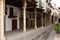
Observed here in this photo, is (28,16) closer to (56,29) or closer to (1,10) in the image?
(56,29)

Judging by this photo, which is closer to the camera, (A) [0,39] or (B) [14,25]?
(A) [0,39]

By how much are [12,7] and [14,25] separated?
238 cm

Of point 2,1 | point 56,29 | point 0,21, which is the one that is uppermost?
point 2,1

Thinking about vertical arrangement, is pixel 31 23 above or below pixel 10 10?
below

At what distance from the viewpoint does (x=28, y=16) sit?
1329 inches

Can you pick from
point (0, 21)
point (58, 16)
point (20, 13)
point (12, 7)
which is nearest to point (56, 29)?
point (20, 13)

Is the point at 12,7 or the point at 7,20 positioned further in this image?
the point at 12,7

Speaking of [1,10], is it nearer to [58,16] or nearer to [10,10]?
[10,10]

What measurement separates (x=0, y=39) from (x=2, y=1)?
234cm

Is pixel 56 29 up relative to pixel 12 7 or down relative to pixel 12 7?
down

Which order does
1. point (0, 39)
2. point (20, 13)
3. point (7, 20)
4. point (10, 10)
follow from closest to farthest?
point (0, 39), point (7, 20), point (10, 10), point (20, 13)

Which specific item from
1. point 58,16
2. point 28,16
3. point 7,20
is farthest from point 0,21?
point 58,16

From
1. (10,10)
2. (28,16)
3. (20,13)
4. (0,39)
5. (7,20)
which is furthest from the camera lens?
(28,16)

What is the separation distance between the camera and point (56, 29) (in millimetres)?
28656
